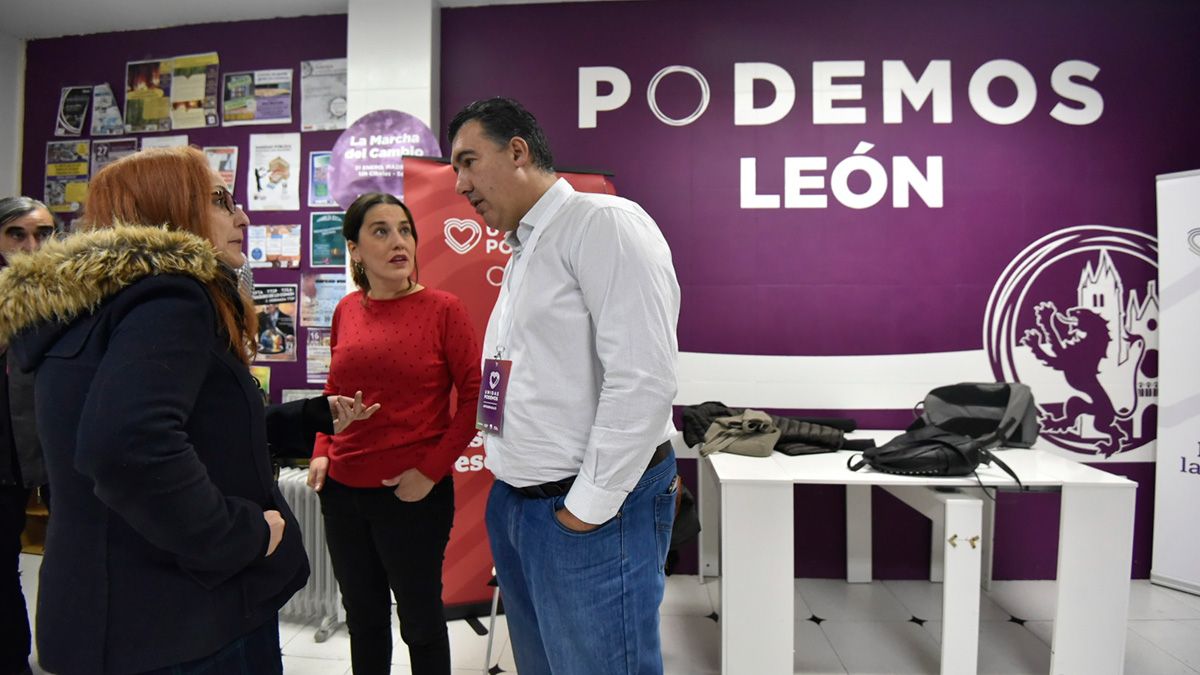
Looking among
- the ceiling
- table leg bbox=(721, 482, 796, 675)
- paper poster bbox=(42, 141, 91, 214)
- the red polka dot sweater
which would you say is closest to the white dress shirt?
the red polka dot sweater

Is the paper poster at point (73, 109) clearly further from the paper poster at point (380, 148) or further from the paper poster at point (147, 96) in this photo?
the paper poster at point (380, 148)

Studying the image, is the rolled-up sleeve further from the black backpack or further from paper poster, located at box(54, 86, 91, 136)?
paper poster, located at box(54, 86, 91, 136)

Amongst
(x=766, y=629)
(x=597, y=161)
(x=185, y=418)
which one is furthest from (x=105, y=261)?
(x=597, y=161)

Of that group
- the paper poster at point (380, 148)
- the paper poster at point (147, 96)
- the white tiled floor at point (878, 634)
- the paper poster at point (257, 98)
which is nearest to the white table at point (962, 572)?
the white tiled floor at point (878, 634)

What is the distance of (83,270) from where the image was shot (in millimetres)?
799

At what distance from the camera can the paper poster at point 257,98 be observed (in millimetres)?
3305

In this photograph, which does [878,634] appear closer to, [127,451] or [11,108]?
[127,451]

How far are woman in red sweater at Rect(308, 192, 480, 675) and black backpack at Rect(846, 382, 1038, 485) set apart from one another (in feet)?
4.79

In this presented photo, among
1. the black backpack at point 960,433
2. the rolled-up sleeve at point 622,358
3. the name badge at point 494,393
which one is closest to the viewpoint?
the rolled-up sleeve at point 622,358

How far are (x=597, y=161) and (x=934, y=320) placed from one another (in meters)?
1.91

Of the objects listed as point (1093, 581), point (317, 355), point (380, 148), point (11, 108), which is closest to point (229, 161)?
point (380, 148)

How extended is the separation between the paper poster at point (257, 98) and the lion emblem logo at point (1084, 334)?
3877 millimetres

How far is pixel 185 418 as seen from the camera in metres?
0.81

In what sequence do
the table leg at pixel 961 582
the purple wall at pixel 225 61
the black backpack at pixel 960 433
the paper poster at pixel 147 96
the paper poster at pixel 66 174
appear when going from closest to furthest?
the table leg at pixel 961 582 → the black backpack at pixel 960 433 → the purple wall at pixel 225 61 → the paper poster at pixel 147 96 → the paper poster at pixel 66 174
